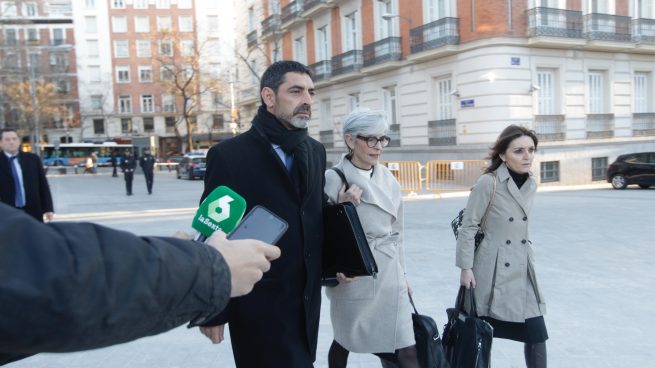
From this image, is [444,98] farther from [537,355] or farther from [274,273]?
[274,273]

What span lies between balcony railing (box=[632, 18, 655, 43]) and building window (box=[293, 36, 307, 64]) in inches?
698

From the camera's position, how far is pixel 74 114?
196ft

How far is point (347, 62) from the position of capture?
27188mm

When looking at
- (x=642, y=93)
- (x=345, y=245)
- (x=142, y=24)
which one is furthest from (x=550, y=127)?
(x=142, y=24)

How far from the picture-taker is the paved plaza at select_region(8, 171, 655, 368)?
4199 mm

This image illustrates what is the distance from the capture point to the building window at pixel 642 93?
23.0m

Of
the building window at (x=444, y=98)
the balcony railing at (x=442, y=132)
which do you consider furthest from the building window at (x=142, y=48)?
the balcony railing at (x=442, y=132)

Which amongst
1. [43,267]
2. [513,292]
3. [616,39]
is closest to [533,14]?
[616,39]

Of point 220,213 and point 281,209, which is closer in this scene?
point 220,213

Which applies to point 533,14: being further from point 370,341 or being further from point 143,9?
point 143,9

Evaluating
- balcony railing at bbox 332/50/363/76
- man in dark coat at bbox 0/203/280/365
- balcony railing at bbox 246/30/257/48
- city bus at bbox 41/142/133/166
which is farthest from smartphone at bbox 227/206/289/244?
city bus at bbox 41/142/133/166

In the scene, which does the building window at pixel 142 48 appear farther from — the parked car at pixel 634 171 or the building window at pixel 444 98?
the parked car at pixel 634 171

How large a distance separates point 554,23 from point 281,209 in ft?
66.6

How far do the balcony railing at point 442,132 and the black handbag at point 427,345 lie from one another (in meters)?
18.3
